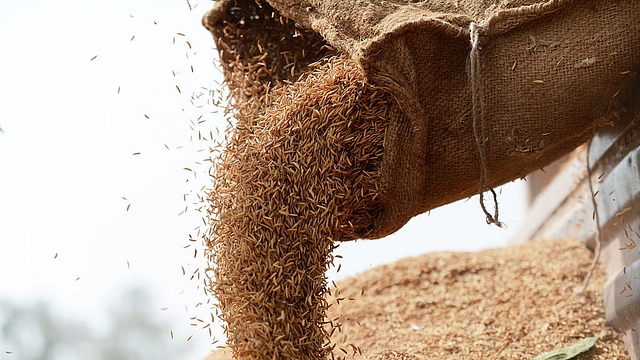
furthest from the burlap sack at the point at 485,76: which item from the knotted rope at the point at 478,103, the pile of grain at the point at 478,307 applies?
the pile of grain at the point at 478,307

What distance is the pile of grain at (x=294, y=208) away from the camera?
5.42ft

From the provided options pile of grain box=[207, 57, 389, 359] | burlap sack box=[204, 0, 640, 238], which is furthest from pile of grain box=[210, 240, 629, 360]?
burlap sack box=[204, 0, 640, 238]

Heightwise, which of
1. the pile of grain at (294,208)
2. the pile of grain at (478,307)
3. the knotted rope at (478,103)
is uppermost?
the knotted rope at (478,103)

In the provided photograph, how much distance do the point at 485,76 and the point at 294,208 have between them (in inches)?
22.8

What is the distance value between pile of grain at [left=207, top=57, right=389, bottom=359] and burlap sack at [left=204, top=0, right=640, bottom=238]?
7cm

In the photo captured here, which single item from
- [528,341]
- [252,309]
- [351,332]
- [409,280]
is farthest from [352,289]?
[252,309]

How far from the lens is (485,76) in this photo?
1.77m

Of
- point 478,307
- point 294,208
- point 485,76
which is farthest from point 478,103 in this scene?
point 478,307

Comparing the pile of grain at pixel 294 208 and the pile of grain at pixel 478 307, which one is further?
the pile of grain at pixel 478 307

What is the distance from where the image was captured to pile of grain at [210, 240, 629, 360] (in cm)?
223

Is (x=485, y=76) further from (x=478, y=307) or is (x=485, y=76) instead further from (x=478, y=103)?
(x=478, y=307)

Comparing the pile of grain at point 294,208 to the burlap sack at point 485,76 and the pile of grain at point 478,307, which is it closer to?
the burlap sack at point 485,76

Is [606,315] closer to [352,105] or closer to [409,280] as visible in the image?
[409,280]

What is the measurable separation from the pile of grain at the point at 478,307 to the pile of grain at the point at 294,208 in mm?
316
